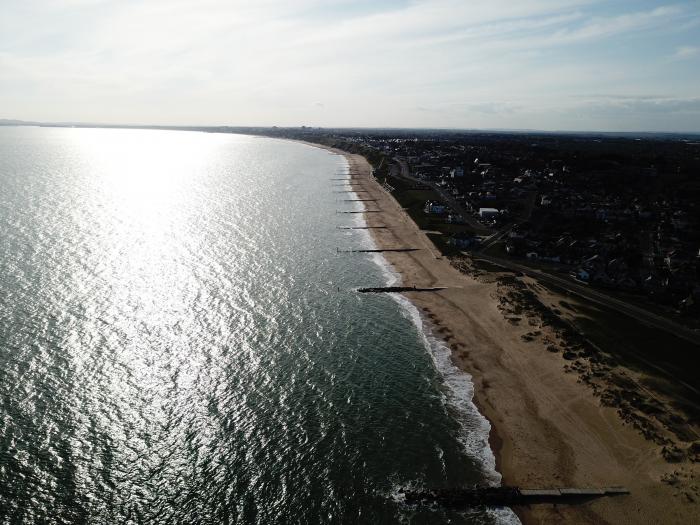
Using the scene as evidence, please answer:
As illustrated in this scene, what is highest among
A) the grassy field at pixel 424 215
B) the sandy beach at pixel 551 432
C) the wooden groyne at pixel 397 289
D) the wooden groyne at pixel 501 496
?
the grassy field at pixel 424 215

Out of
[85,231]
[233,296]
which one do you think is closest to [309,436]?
[233,296]

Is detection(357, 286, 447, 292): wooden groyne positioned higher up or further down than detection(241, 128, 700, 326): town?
further down

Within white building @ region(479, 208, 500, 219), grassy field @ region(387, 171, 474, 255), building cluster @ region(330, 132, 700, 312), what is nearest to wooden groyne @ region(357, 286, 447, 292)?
grassy field @ region(387, 171, 474, 255)

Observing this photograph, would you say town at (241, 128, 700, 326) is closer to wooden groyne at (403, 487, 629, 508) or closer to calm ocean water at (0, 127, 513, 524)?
calm ocean water at (0, 127, 513, 524)

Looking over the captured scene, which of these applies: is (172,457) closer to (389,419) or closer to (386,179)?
(389,419)

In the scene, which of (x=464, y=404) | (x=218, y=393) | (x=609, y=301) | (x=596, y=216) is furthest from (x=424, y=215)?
(x=218, y=393)

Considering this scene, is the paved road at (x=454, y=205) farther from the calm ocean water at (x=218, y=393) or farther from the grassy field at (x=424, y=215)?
the calm ocean water at (x=218, y=393)

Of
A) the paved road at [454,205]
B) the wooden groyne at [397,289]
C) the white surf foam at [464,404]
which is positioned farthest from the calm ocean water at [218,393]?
the paved road at [454,205]
